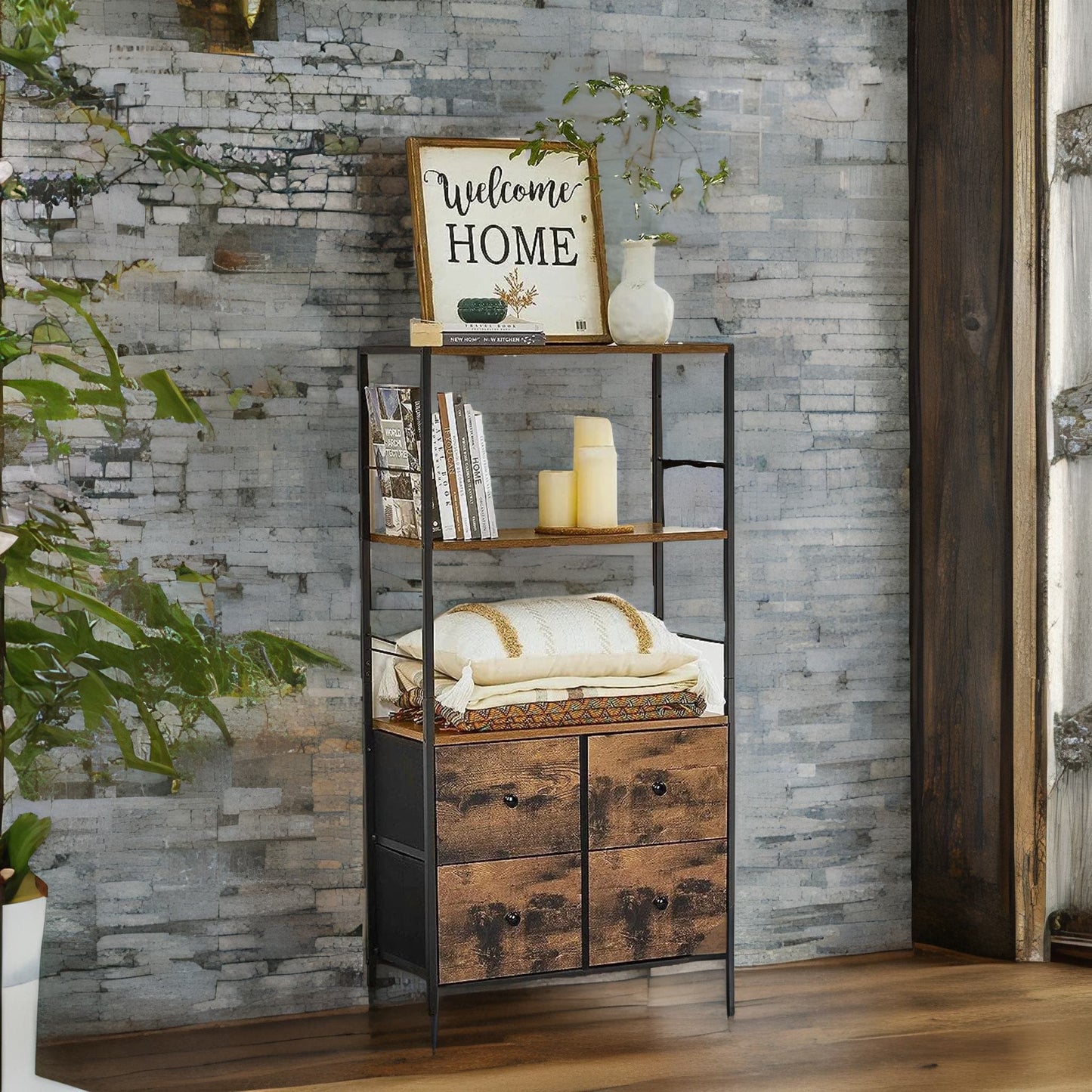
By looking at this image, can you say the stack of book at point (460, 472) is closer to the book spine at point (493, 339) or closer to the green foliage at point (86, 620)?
the book spine at point (493, 339)

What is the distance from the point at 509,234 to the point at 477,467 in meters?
0.54

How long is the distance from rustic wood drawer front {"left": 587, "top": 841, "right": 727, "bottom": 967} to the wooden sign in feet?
3.61

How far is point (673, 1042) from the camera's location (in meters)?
2.82

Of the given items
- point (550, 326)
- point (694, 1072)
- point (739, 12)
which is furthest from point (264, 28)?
point (694, 1072)

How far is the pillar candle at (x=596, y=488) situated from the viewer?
283 centimetres

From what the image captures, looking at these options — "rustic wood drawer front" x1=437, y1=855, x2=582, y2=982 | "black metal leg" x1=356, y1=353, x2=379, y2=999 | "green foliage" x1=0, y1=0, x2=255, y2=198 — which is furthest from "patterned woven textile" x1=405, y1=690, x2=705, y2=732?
"green foliage" x1=0, y1=0, x2=255, y2=198

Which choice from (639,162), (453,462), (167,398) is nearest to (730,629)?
(453,462)

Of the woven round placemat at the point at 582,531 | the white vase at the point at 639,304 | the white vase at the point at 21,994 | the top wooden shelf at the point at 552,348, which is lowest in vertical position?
the white vase at the point at 21,994

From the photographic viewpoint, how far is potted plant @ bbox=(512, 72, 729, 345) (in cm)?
281

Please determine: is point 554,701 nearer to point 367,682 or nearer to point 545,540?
point 545,540

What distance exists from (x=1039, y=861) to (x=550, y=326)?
1.68 metres

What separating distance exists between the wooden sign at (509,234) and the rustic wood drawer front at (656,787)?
868mm

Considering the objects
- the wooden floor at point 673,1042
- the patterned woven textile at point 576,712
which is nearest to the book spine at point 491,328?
the patterned woven textile at point 576,712

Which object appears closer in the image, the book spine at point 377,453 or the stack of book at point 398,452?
the stack of book at point 398,452
